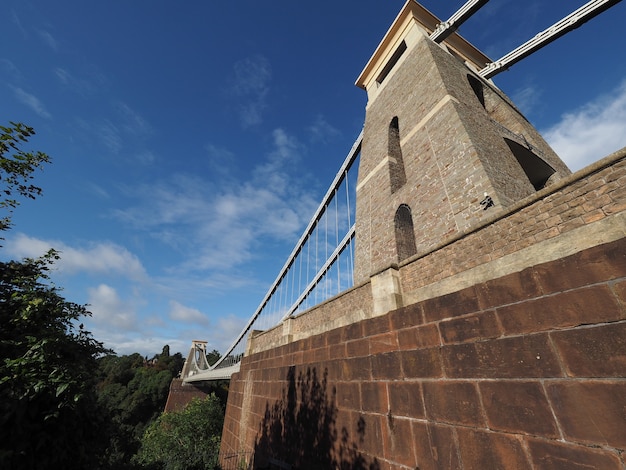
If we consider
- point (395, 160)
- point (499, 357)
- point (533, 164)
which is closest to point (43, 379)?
point (499, 357)

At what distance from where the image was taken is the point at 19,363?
2588mm

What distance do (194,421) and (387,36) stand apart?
26.2 metres

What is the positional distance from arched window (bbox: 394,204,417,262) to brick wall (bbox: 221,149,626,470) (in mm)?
3195

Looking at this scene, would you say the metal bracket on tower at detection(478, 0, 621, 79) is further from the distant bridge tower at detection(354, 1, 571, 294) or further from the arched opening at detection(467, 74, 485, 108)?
the arched opening at detection(467, 74, 485, 108)

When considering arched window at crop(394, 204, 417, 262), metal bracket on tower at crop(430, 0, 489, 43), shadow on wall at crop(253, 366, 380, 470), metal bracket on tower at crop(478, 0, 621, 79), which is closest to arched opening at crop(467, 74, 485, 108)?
metal bracket on tower at crop(430, 0, 489, 43)

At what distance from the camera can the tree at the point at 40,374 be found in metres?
2.52

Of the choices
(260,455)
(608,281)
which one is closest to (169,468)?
(260,455)

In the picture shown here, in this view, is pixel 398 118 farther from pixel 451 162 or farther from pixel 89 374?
pixel 89 374

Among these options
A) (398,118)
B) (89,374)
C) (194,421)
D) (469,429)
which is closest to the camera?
(469,429)

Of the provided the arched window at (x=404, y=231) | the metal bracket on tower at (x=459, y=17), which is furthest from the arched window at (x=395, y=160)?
the metal bracket on tower at (x=459, y=17)

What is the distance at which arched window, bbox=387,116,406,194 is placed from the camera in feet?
27.1

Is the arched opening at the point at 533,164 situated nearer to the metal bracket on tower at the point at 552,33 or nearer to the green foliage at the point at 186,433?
the metal bracket on tower at the point at 552,33

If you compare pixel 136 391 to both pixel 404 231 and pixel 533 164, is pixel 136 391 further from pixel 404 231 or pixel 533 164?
pixel 533 164

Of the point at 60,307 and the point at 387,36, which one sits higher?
the point at 387,36
